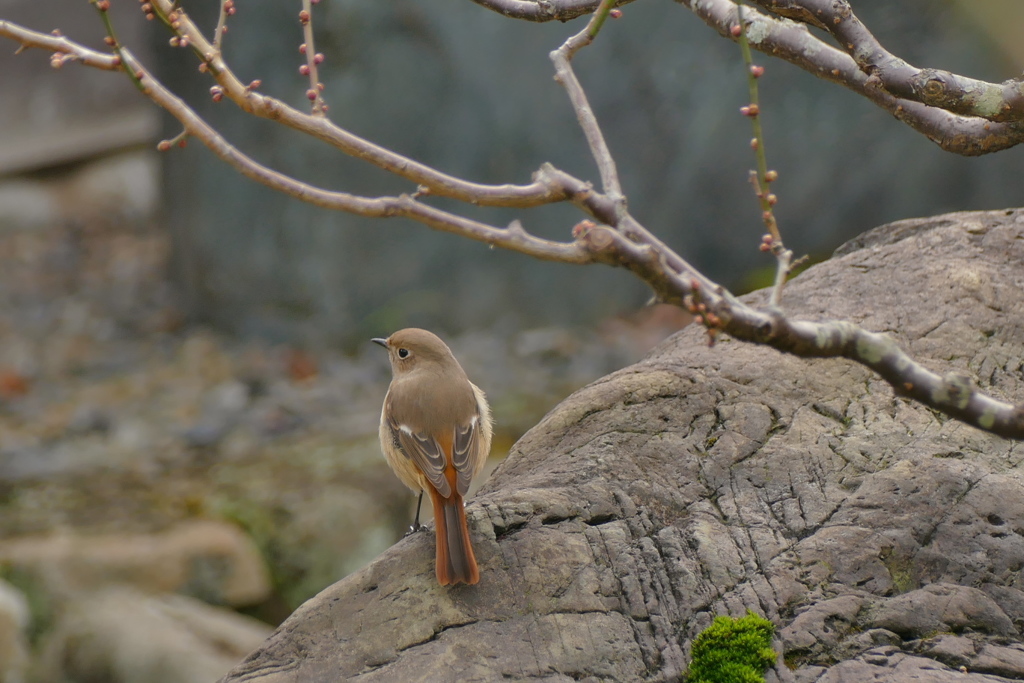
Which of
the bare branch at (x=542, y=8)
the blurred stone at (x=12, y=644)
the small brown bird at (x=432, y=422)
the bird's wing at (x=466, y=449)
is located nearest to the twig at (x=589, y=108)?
the bare branch at (x=542, y=8)

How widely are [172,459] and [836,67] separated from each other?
592 centimetres

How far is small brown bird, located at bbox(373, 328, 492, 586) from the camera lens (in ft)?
12.3

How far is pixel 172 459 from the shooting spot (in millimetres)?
7789

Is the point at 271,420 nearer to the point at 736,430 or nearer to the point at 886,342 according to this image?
the point at 736,430

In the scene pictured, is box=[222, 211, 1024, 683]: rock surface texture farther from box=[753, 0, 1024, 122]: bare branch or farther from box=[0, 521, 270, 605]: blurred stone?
box=[0, 521, 270, 605]: blurred stone

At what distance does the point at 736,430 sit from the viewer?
11.8 feet

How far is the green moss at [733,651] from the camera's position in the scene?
9.32 feet

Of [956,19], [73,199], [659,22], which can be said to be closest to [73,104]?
[73,199]

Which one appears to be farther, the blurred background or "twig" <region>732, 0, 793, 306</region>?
the blurred background

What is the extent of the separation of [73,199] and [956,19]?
9651mm

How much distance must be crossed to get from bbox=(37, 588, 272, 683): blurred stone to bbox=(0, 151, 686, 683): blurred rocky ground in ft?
0.04

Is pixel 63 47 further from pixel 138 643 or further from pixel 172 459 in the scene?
pixel 172 459

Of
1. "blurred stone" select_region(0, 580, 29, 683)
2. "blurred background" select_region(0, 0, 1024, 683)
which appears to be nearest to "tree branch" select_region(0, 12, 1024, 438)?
"blurred stone" select_region(0, 580, 29, 683)

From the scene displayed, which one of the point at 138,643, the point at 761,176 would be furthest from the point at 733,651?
the point at 138,643
